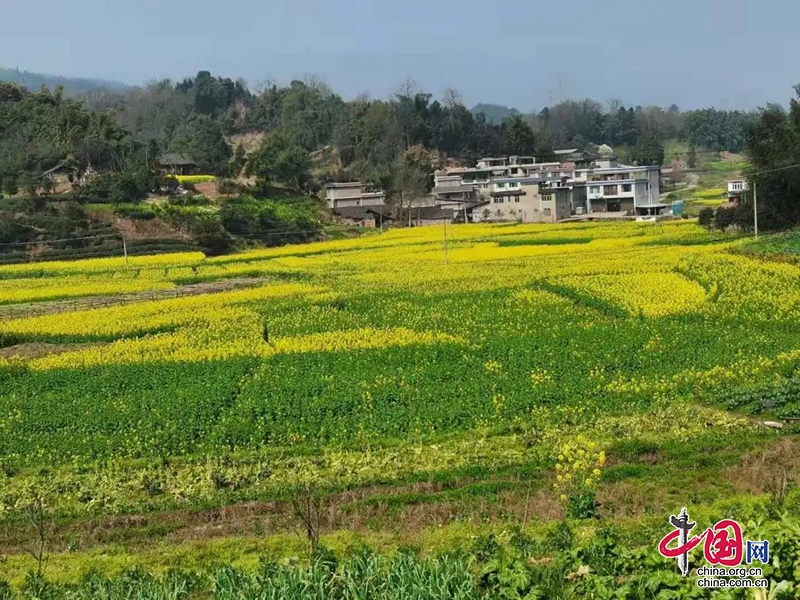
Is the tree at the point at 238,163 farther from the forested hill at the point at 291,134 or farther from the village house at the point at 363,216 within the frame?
the village house at the point at 363,216

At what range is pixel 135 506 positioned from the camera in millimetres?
12609

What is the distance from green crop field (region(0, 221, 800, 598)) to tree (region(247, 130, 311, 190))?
50574mm

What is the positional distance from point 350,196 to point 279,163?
328 inches

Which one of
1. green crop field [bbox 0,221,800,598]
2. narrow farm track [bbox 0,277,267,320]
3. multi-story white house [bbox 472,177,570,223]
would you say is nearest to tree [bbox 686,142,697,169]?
multi-story white house [bbox 472,177,570,223]

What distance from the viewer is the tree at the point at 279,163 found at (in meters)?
81.2

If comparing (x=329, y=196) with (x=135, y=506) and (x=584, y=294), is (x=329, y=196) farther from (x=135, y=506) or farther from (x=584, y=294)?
(x=135, y=506)

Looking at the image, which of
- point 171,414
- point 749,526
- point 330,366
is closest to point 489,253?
point 330,366

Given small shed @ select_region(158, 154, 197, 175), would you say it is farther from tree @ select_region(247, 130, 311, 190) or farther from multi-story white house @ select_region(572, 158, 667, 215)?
multi-story white house @ select_region(572, 158, 667, 215)

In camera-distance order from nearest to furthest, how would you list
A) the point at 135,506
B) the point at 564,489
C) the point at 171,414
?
the point at 564,489
the point at 135,506
the point at 171,414

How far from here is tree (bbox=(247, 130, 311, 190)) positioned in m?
81.2

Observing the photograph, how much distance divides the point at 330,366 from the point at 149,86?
185629 mm

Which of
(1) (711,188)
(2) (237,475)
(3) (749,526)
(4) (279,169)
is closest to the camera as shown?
(3) (749,526)

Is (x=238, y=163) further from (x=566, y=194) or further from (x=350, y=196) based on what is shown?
(x=566, y=194)

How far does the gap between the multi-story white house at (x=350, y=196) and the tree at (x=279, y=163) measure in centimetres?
361
